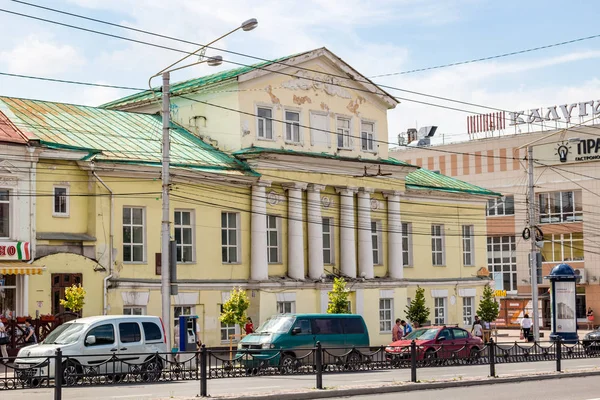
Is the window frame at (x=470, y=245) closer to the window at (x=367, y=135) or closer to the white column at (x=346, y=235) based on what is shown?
the window at (x=367, y=135)

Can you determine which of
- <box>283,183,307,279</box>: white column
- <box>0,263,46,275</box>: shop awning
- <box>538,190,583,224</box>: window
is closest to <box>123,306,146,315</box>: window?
<box>0,263,46,275</box>: shop awning

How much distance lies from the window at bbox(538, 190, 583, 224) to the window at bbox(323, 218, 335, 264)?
36.1 metres

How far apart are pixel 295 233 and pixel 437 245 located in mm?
11327

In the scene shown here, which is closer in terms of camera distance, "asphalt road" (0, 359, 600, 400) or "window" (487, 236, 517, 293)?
"asphalt road" (0, 359, 600, 400)

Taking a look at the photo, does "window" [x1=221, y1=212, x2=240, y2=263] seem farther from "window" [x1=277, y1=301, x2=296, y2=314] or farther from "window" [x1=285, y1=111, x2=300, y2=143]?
"window" [x1=285, y1=111, x2=300, y2=143]

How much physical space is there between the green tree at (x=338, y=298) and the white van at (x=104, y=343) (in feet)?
46.9

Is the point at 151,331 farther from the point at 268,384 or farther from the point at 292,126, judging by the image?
the point at 292,126

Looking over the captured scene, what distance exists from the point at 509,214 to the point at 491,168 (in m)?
4.39

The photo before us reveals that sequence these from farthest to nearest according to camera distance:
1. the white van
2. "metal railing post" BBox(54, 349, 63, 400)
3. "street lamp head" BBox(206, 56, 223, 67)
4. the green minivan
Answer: the green minivan → "street lamp head" BBox(206, 56, 223, 67) → the white van → "metal railing post" BBox(54, 349, 63, 400)

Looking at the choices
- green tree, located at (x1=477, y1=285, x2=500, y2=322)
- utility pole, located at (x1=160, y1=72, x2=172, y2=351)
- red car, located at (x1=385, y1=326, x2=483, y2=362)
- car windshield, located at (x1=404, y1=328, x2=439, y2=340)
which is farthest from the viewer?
green tree, located at (x1=477, y1=285, x2=500, y2=322)

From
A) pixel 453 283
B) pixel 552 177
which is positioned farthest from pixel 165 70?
pixel 552 177

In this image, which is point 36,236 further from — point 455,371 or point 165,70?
point 455,371

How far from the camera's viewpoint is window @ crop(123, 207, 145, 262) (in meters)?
37.0

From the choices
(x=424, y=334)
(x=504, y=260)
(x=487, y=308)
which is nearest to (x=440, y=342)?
(x=424, y=334)
